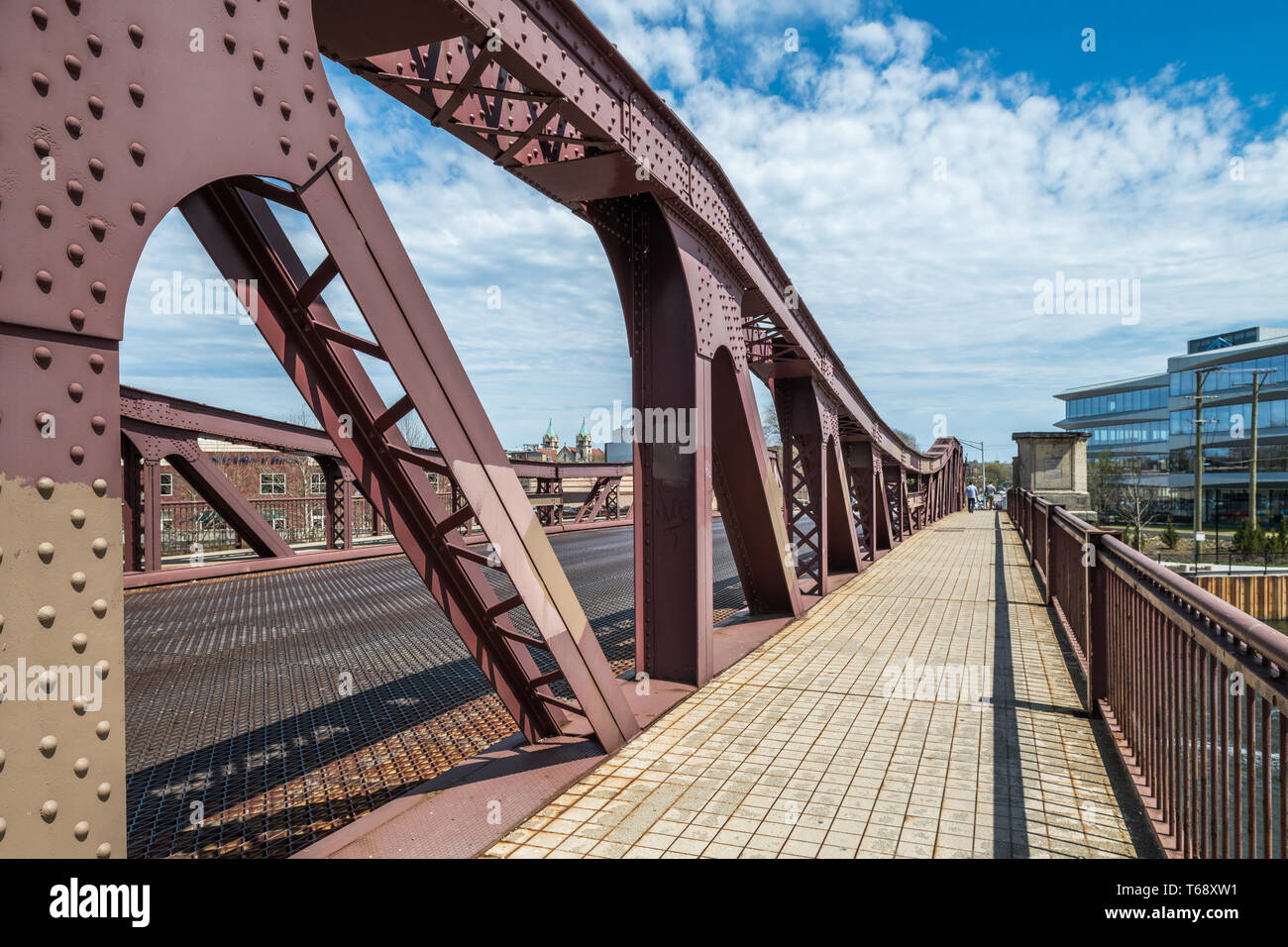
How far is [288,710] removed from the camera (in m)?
6.23

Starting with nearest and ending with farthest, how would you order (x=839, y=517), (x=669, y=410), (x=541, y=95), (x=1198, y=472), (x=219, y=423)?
(x=541, y=95)
(x=669, y=410)
(x=839, y=517)
(x=219, y=423)
(x=1198, y=472)

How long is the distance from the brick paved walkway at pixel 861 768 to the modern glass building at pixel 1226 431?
55630 millimetres

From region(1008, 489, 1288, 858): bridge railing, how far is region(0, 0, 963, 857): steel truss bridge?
9.67ft

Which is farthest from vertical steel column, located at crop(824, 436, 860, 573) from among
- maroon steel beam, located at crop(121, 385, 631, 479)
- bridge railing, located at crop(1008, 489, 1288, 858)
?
bridge railing, located at crop(1008, 489, 1288, 858)

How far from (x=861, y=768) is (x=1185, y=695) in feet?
6.06

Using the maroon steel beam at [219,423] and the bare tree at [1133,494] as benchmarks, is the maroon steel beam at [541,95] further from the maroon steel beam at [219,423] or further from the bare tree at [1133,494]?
the bare tree at [1133,494]

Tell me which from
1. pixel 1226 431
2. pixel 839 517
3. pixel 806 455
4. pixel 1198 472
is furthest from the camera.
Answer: pixel 1226 431

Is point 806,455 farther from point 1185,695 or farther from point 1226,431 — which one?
point 1226,431

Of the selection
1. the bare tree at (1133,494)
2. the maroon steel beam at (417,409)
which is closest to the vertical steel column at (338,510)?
the maroon steel beam at (417,409)

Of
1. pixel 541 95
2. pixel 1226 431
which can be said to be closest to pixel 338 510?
pixel 541 95

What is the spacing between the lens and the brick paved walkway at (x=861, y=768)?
3625 millimetres

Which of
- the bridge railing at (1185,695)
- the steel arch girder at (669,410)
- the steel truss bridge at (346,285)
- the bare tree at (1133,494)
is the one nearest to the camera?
the steel truss bridge at (346,285)

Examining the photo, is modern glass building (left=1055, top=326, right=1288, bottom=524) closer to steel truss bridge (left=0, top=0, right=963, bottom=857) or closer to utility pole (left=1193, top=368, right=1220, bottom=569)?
utility pole (left=1193, top=368, right=1220, bottom=569)

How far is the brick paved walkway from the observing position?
3625 millimetres
